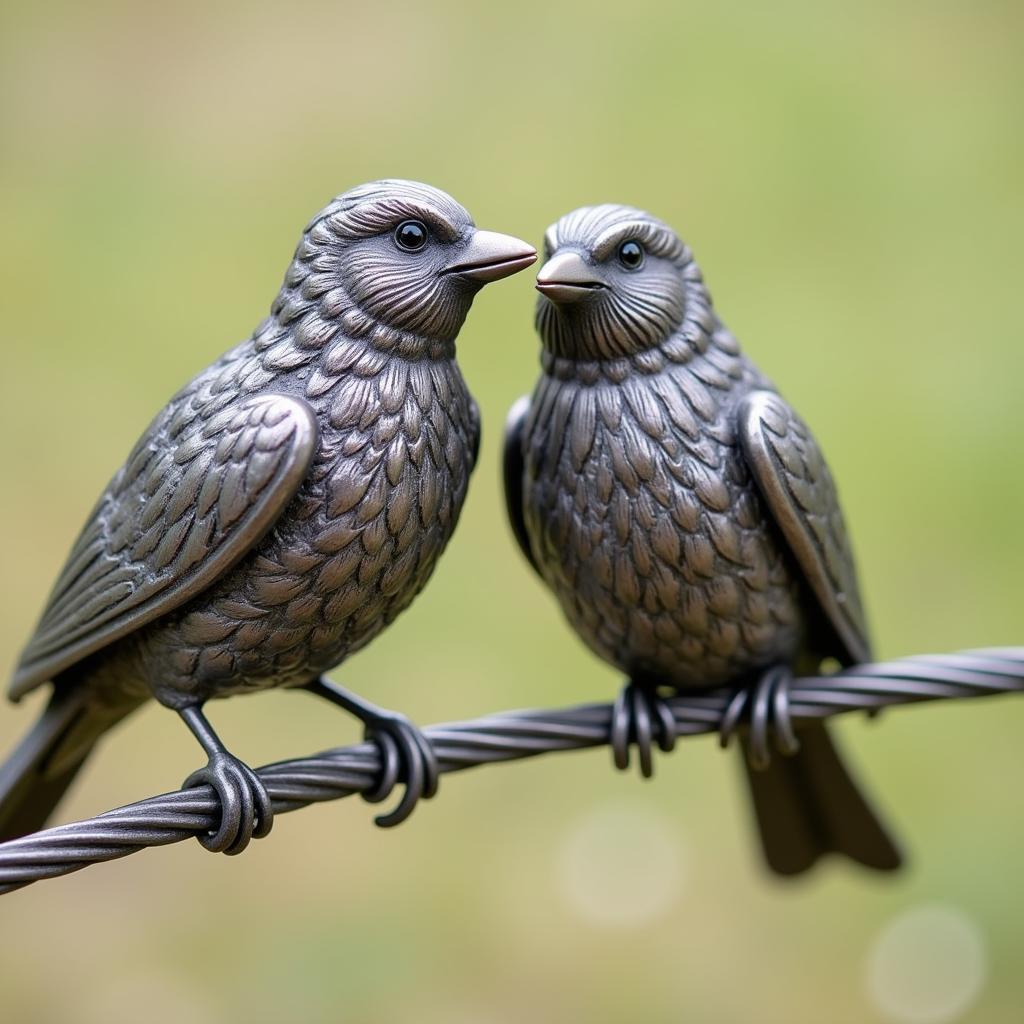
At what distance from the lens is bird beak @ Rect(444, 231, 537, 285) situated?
4.43 ft

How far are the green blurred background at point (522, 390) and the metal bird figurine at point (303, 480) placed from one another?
54.6 inches

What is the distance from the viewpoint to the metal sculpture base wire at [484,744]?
1199 millimetres

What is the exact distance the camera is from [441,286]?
137cm

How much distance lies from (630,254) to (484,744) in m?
0.55

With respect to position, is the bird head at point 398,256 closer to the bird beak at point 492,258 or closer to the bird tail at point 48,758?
the bird beak at point 492,258

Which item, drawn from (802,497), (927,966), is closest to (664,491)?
(802,497)

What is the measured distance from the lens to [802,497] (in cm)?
151

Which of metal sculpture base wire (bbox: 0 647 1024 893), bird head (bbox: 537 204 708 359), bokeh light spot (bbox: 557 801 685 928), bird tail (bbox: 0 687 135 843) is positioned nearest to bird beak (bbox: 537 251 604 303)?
bird head (bbox: 537 204 708 359)

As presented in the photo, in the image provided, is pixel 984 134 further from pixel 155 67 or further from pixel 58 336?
pixel 58 336

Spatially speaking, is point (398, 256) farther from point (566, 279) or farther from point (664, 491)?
point (664, 491)

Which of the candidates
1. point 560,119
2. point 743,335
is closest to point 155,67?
point 560,119

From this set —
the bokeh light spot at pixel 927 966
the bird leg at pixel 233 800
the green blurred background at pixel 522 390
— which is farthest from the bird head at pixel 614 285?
the bokeh light spot at pixel 927 966

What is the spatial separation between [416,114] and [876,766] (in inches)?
70.6

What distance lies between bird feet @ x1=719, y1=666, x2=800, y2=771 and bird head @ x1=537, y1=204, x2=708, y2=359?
0.43 meters
